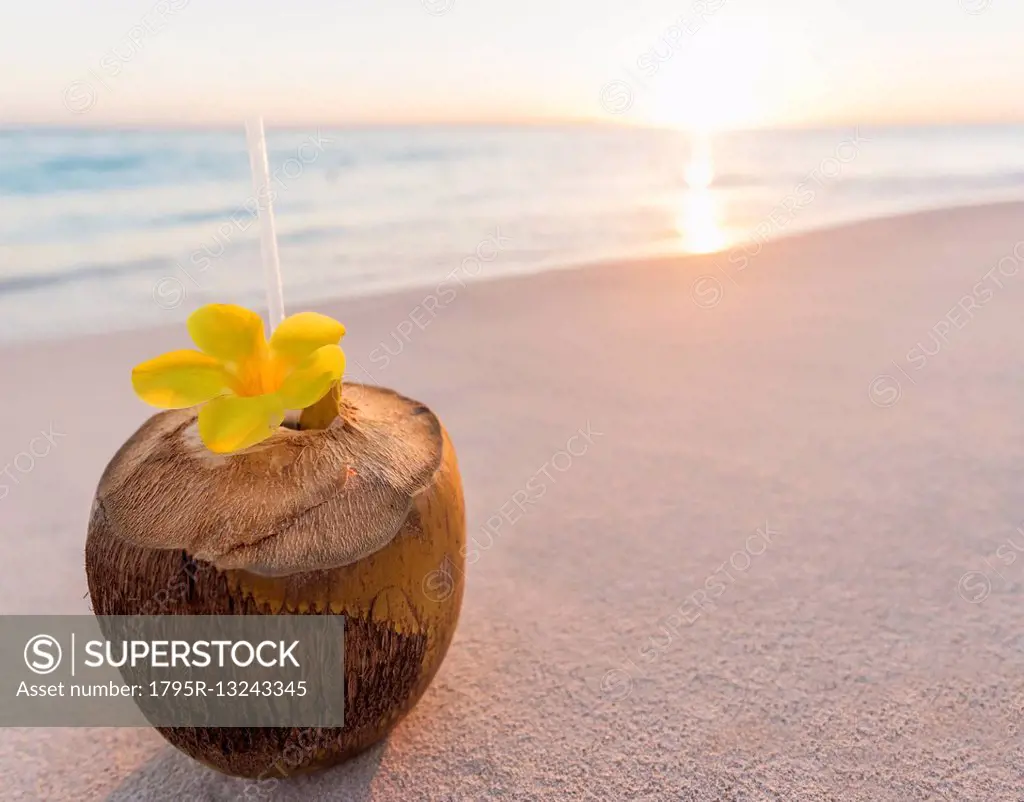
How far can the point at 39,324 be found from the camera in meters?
2.79

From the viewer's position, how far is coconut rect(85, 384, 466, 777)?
81 cm

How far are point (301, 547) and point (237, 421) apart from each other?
0.46 feet

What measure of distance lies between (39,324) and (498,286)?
5.08 ft

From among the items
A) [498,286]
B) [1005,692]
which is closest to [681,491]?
[1005,692]

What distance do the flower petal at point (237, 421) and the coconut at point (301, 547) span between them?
39 millimetres

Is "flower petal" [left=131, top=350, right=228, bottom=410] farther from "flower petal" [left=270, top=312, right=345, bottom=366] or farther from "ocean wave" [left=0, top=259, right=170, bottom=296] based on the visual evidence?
"ocean wave" [left=0, top=259, right=170, bottom=296]

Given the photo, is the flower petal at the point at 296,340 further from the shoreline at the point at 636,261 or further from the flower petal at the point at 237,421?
the shoreline at the point at 636,261

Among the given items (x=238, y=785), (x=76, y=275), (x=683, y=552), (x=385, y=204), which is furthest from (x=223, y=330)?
(x=385, y=204)

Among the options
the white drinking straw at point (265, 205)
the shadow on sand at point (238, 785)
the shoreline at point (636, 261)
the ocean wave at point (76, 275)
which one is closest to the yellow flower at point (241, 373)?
the white drinking straw at point (265, 205)

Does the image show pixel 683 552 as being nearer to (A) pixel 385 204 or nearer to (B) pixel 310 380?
(B) pixel 310 380

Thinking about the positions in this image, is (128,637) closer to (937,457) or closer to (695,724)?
(695,724)

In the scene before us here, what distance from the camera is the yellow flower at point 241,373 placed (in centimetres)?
84

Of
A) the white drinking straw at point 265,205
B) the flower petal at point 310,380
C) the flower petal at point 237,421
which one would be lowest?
the flower petal at point 237,421

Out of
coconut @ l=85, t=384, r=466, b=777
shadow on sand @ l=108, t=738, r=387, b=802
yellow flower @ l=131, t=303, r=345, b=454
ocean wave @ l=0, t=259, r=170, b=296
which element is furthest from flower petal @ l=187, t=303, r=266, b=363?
ocean wave @ l=0, t=259, r=170, b=296
